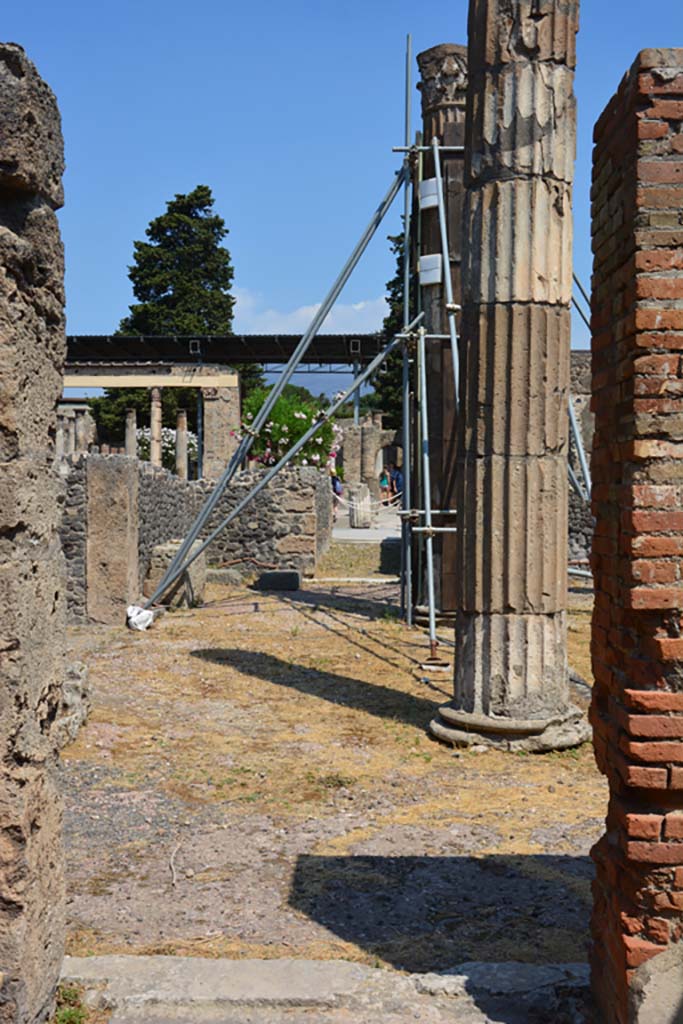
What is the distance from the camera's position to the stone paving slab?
3229 mm

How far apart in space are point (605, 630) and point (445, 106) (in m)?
9.27

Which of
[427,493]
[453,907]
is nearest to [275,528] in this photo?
[427,493]

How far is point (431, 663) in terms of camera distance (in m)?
9.34

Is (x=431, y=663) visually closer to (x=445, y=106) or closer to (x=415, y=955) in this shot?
(x=415, y=955)

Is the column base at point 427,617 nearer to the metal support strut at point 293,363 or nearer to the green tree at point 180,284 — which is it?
the metal support strut at point 293,363

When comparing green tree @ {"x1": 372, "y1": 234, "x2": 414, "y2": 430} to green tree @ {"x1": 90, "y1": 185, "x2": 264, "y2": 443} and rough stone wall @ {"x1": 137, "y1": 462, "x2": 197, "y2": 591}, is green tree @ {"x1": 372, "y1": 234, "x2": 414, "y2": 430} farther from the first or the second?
rough stone wall @ {"x1": 137, "y1": 462, "x2": 197, "y2": 591}

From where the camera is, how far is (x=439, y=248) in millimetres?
11500

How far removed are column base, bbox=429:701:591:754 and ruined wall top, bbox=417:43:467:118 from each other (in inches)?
287

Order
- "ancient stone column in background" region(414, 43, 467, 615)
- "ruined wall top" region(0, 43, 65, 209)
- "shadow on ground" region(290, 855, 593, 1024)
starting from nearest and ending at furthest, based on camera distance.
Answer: "ruined wall top" region(0, 43, 65, 209)
"shadow on ground" region(290, 855, 593, 1024)
"ancient stone column in background" region(414, 43, 467, 615)

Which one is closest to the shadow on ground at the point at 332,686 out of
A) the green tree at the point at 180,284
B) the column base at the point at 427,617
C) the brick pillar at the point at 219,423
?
the column base at the point at 427,617

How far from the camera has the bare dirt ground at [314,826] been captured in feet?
13.5

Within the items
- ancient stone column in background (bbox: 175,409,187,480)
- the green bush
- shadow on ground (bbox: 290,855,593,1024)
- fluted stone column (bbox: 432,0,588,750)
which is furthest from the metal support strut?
ancient stone column in background (bbox: 175,409,187,480)

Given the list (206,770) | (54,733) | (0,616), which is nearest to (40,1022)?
(54,733)

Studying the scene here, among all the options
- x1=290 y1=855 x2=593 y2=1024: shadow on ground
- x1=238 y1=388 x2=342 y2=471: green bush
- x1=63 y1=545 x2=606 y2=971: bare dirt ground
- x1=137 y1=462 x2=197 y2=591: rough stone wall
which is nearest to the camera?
x1=290 y1=855 x2=593 y2=1024: shadow on ground
